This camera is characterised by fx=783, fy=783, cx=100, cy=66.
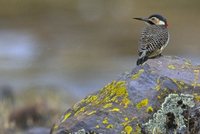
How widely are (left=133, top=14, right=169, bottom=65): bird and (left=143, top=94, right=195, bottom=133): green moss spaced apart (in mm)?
1971

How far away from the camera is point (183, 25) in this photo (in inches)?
1128

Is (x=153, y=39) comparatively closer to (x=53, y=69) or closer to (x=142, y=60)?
(x=142, y=60)

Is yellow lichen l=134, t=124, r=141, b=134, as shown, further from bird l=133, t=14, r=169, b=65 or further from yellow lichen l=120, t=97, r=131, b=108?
bird l=133, t=14, r=169, b=65

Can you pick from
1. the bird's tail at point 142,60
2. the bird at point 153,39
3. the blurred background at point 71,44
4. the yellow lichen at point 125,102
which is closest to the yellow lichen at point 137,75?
the yellow lichen at point 125,102

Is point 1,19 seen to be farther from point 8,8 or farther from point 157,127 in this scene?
point 157,127

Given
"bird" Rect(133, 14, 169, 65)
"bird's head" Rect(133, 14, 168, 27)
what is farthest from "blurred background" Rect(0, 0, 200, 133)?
"bird" Rect(133, 14, 169, 65)

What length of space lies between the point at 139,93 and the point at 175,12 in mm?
24305

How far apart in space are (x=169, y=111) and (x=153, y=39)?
9.10 ft

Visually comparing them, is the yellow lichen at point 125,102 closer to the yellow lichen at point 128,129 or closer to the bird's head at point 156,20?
the yellow lichen at point 128,129

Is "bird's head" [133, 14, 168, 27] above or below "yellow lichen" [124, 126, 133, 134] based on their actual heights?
above

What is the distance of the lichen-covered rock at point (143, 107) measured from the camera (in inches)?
264

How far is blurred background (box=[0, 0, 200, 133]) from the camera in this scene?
19.0m

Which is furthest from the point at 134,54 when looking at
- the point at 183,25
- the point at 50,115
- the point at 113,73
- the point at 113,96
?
the point at 113,96

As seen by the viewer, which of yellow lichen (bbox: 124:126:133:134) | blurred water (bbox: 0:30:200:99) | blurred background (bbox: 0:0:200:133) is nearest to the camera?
yellow lichen (bbox: 124:126:133:134)
